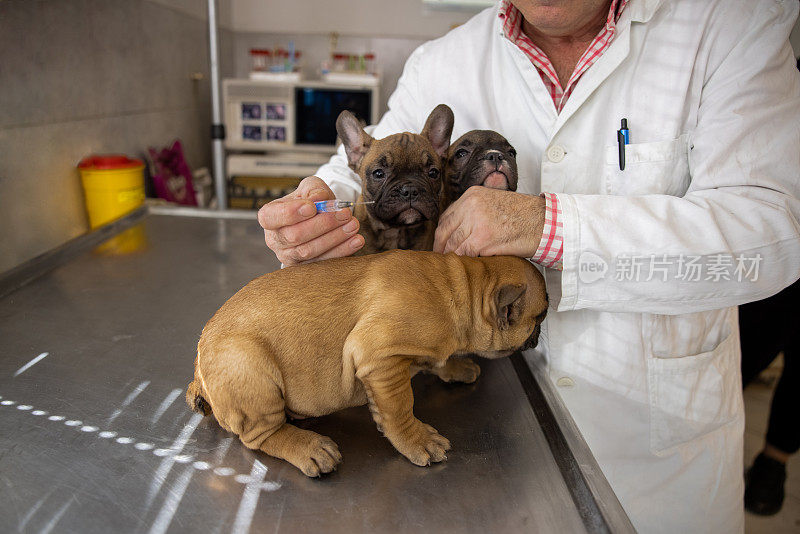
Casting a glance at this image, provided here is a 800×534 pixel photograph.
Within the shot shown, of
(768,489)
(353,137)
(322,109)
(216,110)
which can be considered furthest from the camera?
(322,109)

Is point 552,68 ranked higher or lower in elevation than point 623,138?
higher

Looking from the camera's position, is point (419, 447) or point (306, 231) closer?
point (419, 447)

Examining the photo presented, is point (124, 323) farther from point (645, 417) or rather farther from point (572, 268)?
point (645, 417)

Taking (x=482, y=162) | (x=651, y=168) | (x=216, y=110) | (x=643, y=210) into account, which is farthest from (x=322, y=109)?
(x=643, y=210)

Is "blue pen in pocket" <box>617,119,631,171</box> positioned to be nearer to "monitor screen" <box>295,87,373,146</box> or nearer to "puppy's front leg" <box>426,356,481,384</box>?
"puppy's front leg" <box>426,356,481,384</box>

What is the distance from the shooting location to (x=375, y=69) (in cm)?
529

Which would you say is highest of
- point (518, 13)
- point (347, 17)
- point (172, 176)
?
point (347, 17)

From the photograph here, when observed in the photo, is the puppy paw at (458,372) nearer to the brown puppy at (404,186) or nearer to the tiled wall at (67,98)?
the brown puppy at (404,186)

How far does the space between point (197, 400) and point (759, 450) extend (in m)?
3.33

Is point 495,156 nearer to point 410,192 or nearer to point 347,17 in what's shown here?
point 410,192

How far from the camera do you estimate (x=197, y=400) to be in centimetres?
118

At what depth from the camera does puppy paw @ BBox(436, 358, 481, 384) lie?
1.43m

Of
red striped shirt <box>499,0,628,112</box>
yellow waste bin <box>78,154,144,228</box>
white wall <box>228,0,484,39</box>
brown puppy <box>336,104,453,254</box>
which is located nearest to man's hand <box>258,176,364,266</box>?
brown puppy <box>336,104,453,254</box>

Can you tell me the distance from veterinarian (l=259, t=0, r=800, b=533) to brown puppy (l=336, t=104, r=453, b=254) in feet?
0.31
